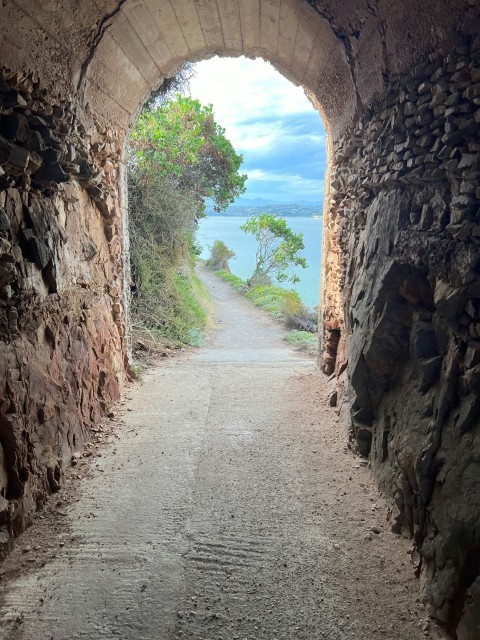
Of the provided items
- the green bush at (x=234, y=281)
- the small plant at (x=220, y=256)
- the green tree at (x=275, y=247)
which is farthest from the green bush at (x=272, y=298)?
the small plant at (x=220, y=256)

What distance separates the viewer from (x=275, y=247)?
17.9m

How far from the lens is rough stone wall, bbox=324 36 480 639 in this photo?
246 cm

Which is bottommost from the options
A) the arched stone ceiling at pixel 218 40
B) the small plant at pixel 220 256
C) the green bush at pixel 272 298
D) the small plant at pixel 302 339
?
the small plant at pixel 302 339

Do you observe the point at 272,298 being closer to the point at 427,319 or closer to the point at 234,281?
the point at 234,281

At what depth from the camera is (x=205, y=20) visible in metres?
5.25

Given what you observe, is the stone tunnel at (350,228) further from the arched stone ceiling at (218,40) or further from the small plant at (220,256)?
the small plant at (220,256)

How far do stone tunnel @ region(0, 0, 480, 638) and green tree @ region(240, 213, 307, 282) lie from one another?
39.2 ft

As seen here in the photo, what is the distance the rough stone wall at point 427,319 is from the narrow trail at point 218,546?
0.34 metres

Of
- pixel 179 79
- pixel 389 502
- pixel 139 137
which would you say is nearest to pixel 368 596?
pixel 389 502

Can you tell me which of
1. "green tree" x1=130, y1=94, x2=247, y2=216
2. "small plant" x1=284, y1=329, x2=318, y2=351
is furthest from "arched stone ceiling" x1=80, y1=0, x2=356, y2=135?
"small plant" x1=284, y1=329, x2=318, y2=351

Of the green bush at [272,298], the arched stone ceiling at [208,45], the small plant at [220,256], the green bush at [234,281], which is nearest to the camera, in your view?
the arched stone ceiling at [208,45]

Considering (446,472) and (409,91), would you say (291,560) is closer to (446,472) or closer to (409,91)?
(446,472)

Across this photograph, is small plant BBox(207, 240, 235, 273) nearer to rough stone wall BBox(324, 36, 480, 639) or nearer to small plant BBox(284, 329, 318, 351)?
small plant BBox(284, 329, 318, 351)

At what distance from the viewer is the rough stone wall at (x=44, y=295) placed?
3078 millimetres
